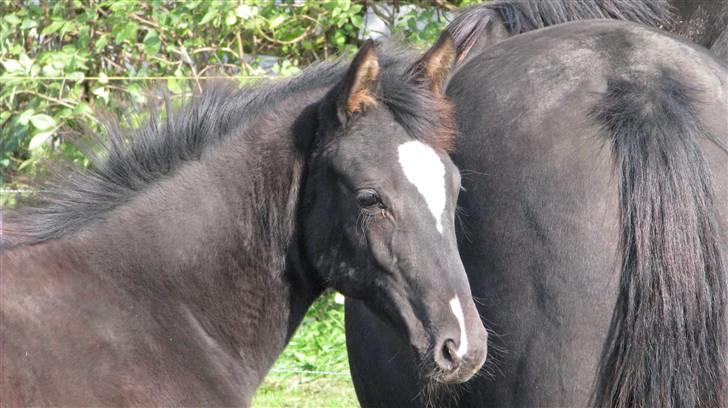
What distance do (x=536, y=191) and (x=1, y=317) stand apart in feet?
4.75

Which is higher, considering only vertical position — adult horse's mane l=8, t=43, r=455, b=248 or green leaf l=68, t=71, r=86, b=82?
adult horse's mane l=8, t=43, r=455, b=248

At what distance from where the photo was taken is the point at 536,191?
2.68m

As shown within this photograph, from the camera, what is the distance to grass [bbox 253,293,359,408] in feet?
19.1

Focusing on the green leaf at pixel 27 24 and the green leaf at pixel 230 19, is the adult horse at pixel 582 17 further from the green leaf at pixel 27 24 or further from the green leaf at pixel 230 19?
the green leaf at pixel 27 24

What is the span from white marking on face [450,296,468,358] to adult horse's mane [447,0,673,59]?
114 cm

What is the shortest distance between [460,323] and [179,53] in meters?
4.69

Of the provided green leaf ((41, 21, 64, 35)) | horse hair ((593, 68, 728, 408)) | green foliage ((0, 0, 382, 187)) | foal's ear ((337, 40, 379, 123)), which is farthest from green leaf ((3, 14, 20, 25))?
horse hair ((593, 68, 728, 408))

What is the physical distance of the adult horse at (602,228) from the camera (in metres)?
2.57

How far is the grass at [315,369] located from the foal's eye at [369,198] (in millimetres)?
3303

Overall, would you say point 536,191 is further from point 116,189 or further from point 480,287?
point 116,189

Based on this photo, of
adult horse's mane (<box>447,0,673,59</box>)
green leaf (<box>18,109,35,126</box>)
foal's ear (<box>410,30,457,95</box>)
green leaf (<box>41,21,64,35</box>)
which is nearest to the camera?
foal's ear (<box>410,30,457,95</box>)

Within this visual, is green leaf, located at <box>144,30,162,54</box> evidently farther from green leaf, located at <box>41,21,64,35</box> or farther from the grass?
the grass

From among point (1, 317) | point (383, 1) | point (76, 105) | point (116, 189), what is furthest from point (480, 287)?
point (383, 1)

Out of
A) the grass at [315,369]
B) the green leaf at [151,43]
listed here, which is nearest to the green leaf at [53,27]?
the green leaf at [151,43]
